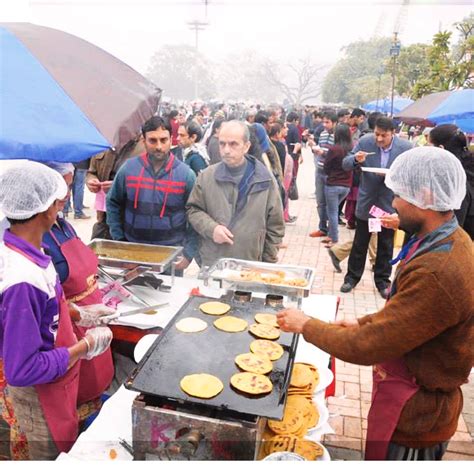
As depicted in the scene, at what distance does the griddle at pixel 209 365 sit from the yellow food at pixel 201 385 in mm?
18

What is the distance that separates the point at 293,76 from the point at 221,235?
36.5 m

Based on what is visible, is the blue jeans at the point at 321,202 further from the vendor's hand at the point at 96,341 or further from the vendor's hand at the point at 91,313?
the vendor's hand at the point at 96,341

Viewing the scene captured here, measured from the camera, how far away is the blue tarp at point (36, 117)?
5.80 feet

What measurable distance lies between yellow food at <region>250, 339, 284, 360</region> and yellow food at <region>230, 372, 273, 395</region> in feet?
0.57

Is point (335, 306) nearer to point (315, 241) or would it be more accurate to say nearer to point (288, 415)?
point (288, 415)

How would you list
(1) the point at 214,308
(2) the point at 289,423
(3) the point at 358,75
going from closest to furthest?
(2) the point at 289,423, (1) the point at 214,308, (3) the point at 358,75

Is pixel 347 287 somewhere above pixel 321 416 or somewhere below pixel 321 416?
below

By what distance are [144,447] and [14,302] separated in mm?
687

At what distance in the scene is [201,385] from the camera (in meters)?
1.65

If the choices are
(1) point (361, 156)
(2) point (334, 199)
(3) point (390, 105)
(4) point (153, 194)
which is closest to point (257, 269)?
(4) point (153, 194)

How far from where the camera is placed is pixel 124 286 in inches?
110

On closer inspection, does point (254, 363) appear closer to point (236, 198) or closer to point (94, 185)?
point (236, 198)

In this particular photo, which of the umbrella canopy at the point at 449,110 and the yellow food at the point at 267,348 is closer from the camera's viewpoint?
the yellow food at the point at 267,348

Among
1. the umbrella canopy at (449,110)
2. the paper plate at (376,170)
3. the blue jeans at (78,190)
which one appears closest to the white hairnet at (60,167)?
the paper plate at (376,170)
